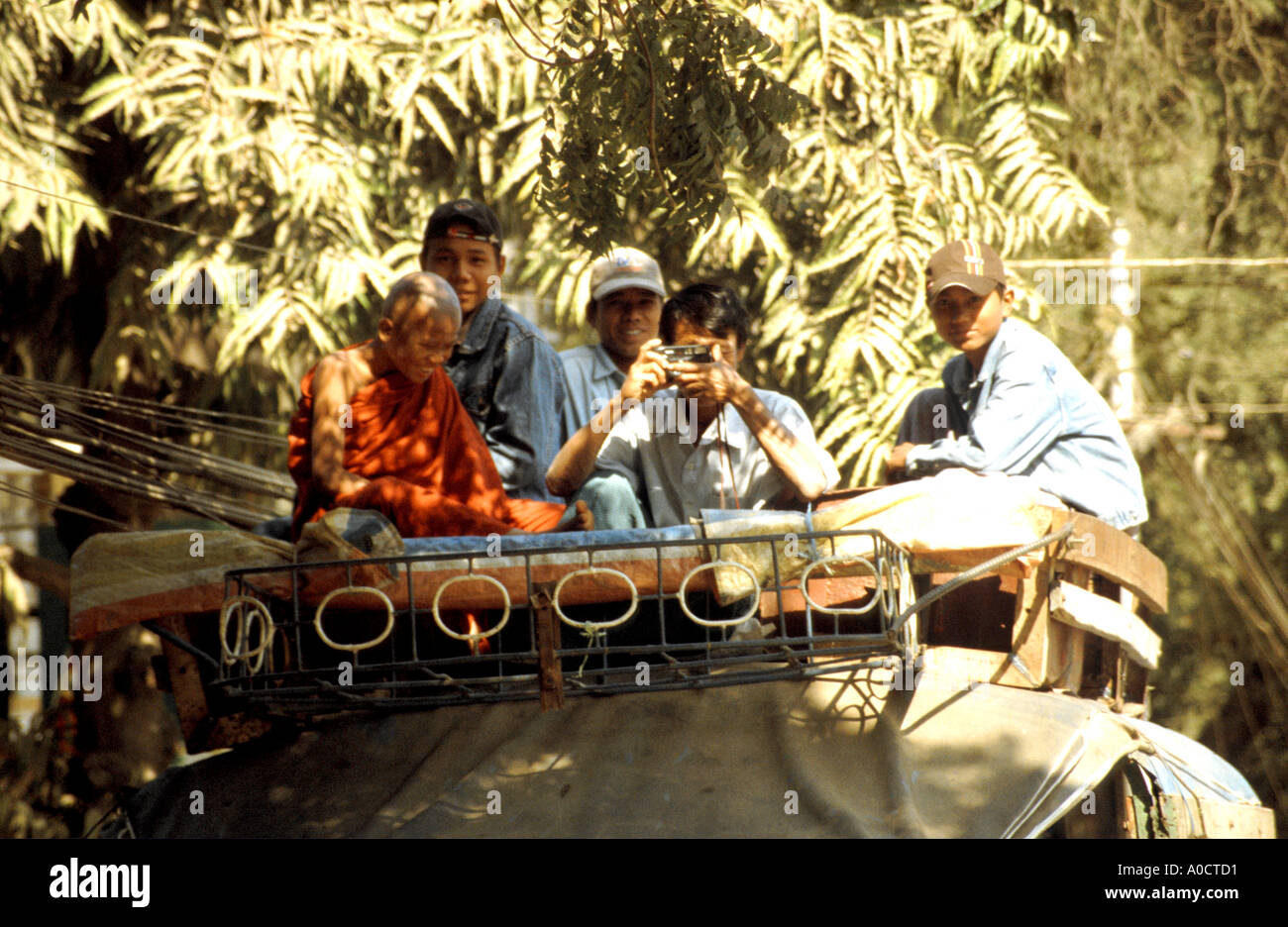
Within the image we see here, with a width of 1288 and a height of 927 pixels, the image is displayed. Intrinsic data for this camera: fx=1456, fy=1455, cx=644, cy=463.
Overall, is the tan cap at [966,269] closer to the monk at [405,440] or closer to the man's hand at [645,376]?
the man's hand at [645,376]

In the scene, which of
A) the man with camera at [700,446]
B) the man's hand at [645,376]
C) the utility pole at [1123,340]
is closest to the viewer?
the man's hand at [645,376]

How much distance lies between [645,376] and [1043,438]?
1121mm

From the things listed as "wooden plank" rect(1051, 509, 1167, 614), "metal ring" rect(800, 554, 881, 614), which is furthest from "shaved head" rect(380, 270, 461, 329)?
"wooden plank" rect(1051, 509, 1167, 614)

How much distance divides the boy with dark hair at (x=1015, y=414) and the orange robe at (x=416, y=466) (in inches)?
44.3

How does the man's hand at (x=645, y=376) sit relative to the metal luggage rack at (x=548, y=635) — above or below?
above

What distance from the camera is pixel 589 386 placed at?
496 centimetres

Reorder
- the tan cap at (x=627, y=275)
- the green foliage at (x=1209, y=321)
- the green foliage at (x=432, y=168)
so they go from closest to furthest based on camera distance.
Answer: the tan cap at (x=627, y=275) → the green foliage at (x=432, y=168) → the green foliage at (x=1209, y=321)

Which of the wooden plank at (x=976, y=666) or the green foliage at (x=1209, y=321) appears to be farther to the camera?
the green foliage at (x=1209, y=321)

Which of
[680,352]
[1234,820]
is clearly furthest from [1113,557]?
[680,352]

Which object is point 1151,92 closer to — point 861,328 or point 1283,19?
point 1283,19

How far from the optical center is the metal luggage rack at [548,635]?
116 inches

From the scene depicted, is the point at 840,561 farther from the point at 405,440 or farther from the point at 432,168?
the point at 432,168

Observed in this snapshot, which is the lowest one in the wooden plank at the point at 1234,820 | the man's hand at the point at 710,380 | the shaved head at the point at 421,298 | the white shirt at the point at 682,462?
the wooden plank at the point at 1234,820

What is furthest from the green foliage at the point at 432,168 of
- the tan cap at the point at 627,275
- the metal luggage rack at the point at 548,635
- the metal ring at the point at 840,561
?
the metal ring at the point at 840,561
